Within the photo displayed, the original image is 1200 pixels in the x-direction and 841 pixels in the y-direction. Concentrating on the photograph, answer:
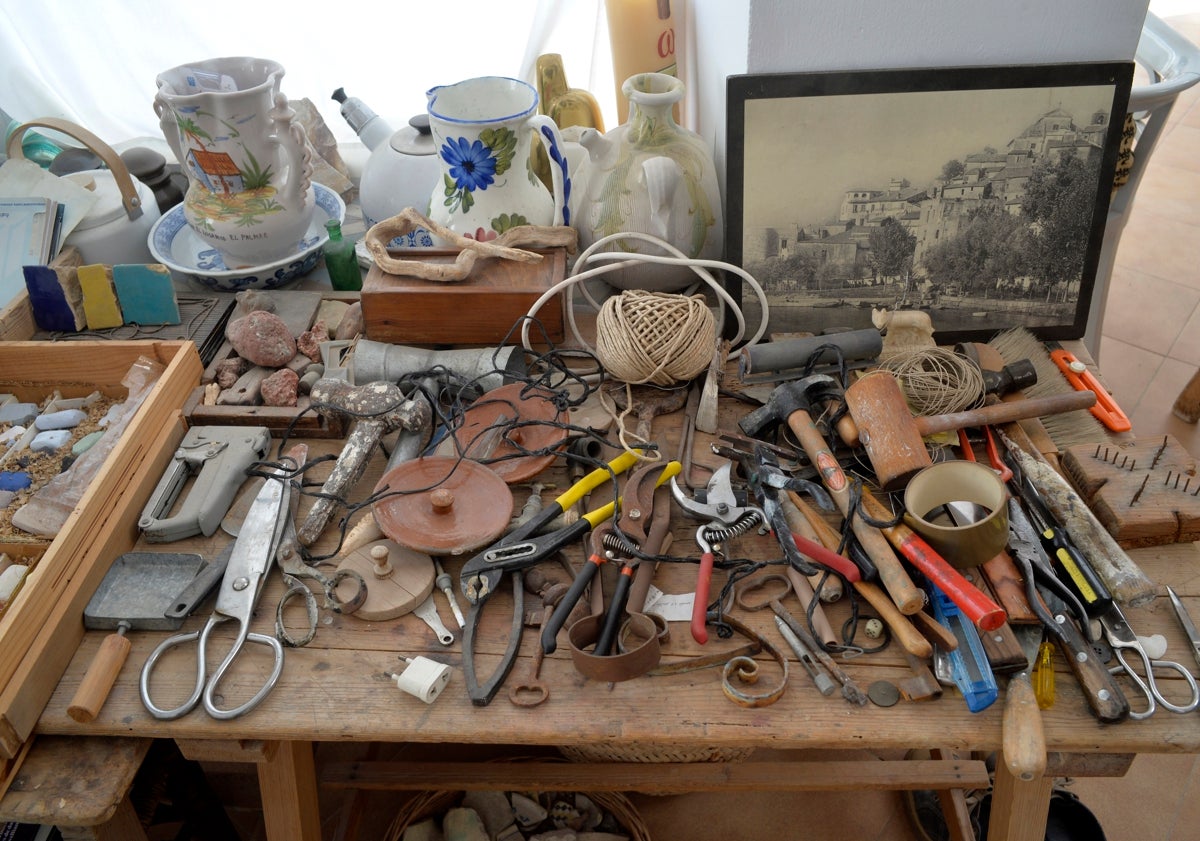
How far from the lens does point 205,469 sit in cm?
122

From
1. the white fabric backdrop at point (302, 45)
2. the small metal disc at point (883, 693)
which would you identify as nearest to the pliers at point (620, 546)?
the small metal disc at point (883, 693)

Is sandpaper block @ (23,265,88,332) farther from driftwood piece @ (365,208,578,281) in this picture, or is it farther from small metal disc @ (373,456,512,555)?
small metal disc @ (373,456,512,555)

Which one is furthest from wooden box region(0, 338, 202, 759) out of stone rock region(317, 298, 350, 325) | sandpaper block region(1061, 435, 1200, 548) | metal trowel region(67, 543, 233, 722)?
sandpaper block region(1061, 435, 1200, 548)

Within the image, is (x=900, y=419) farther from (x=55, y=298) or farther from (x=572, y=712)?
(x=55, y=298)

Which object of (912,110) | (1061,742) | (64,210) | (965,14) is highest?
(965,14)

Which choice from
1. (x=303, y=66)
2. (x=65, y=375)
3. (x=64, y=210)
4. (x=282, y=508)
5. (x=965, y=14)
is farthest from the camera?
(x=303, y=66)

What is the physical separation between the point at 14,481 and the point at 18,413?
0.14 meters

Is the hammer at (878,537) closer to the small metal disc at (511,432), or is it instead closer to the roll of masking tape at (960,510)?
the roll of masking tape at (960,510)

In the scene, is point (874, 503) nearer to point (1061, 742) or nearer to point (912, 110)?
point (1061, 742)

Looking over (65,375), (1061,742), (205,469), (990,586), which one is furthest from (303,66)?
(1061,742)

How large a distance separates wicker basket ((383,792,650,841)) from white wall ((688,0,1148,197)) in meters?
1.11

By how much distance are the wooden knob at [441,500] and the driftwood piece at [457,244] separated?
40cm

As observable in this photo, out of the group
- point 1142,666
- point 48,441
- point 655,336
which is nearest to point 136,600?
point 48,441

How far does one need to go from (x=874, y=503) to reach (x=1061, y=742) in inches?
11.9
